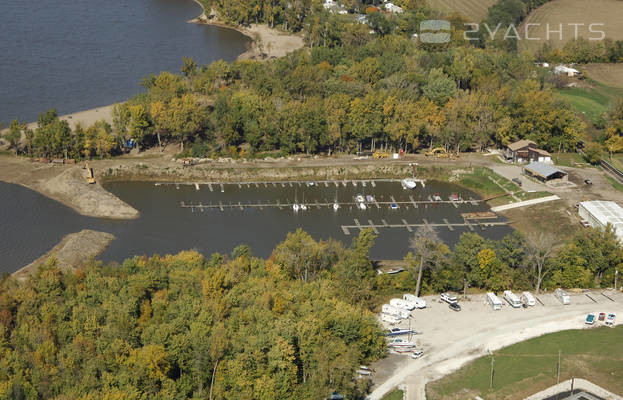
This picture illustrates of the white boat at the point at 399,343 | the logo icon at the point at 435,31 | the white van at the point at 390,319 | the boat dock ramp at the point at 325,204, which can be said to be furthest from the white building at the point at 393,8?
the white boat at the point at 399,343

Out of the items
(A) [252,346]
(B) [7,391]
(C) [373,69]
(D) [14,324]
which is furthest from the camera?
(C) [373,69]

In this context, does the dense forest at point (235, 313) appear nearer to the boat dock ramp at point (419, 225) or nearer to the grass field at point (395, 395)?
the grass field at point (395, 395)

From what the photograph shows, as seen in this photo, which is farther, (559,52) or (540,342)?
(559,52)

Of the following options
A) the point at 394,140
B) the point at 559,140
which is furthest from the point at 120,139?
the point at 559,140

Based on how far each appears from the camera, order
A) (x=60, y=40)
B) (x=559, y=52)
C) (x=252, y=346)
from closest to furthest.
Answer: (x=252, y=346) < (x=559, y=52) < (x=60, y=40)

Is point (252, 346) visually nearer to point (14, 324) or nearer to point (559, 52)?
point (14, 324)

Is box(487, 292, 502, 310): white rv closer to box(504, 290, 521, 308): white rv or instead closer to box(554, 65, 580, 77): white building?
box(504, 290, 521, 308): white rv

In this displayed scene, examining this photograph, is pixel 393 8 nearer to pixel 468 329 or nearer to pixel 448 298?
pixel 448 298

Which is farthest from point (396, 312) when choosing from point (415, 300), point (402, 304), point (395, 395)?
point (395, 395)
